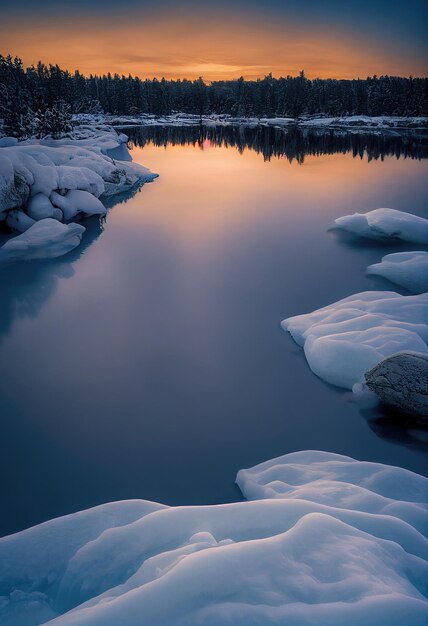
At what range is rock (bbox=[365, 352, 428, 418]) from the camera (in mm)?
4887

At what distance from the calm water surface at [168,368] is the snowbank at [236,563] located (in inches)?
44.9

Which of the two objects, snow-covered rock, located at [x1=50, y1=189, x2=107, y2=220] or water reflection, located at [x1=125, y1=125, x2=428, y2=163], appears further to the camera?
water reflection, located at [x1=125, y1=125, x2=428, y2=163]

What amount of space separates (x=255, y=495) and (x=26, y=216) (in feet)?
43.2

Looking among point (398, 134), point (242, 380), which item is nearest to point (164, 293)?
point (242, 380)

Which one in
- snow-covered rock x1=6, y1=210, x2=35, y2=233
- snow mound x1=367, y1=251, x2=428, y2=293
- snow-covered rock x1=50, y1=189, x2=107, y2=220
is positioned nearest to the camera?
snow mound x1=367, y1=251, x2=428, y2=293

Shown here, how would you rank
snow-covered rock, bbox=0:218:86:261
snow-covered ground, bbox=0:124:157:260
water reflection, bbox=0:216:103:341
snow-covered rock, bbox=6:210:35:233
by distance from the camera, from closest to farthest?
water reflection, bbox=0:216:103:341
snow-covered rock, bbox=0:218:86:261
snow-covered ground, bbox=0:124:157:260
snow-covered rock, bbox=6:210:35:233

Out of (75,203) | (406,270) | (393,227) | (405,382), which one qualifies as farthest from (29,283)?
(393,227)

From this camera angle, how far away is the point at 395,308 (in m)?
7.21

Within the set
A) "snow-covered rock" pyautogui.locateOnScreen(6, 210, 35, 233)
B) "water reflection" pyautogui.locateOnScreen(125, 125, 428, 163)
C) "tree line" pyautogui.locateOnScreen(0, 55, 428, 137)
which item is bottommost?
"snow-covered rock" pyautogui.locateOnScreen(6, 210, 35, 233)

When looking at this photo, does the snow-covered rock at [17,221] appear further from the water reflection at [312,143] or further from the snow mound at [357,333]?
the water reflection at [312,143]

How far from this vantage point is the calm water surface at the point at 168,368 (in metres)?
4.62

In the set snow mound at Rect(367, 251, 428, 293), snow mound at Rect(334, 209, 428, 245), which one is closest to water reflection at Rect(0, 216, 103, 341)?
snow mound at Rect(367, 251, 428, 293)

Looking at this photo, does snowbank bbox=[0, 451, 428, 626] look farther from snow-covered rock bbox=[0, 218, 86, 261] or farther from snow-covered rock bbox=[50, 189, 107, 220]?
snow-covered rock bbox=[50, 189, 107, 220]

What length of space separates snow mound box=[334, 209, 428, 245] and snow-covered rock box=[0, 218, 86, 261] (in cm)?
979
